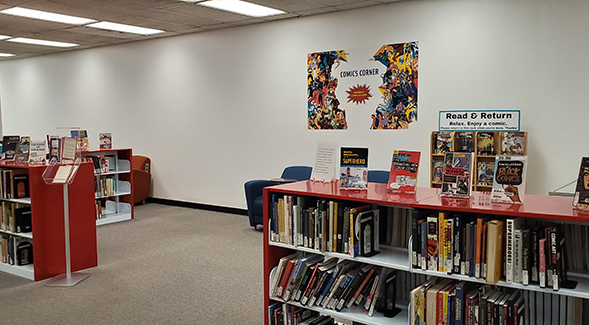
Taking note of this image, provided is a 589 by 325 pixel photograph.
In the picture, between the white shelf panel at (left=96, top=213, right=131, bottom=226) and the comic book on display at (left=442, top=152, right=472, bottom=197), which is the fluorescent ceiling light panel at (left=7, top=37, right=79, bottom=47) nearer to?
the white shelf panel at (left=96, top=213, right=131, bottom=226)

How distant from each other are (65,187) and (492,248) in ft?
13.5

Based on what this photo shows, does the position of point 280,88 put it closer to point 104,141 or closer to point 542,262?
point 104,141

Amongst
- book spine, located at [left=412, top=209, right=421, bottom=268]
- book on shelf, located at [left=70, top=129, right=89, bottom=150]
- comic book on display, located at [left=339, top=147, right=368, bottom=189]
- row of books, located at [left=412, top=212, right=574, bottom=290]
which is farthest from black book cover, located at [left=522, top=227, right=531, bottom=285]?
book on shelf, located at [left=70, top=129, right=89, bottom=150]

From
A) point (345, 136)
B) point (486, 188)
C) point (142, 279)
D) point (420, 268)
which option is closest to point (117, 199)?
point (142, 279)

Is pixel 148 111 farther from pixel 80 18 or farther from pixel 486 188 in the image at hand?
pixel 486 188

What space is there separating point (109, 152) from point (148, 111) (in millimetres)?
1570

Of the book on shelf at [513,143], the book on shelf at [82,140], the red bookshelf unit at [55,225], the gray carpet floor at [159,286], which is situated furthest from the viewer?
the book on shelf at [82,140]

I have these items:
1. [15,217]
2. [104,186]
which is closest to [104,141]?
[104,186]

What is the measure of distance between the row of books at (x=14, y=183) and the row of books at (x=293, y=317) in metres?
3.33

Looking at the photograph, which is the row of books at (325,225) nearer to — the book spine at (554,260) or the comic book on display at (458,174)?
the comic book on display at (458,174)

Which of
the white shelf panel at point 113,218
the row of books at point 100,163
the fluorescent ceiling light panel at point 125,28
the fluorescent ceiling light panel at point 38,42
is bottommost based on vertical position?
the white shelf panel at point 113,218

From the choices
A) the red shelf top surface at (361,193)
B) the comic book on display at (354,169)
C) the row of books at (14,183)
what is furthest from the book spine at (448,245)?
the row of books at (14,183)

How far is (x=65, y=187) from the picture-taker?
15.9ft

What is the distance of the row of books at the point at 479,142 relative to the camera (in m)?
5.30
